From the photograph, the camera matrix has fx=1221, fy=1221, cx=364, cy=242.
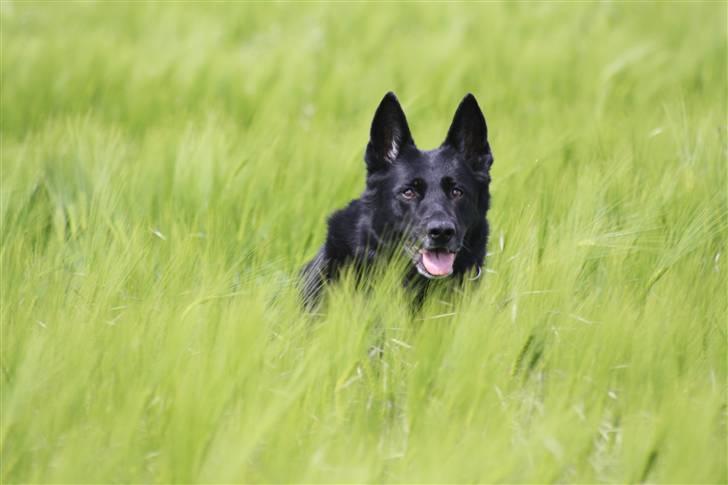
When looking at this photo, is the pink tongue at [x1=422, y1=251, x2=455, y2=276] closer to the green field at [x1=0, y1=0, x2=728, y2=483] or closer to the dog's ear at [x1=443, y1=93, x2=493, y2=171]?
the green field at [x1=0, y1=0, x2=728, y2=483]

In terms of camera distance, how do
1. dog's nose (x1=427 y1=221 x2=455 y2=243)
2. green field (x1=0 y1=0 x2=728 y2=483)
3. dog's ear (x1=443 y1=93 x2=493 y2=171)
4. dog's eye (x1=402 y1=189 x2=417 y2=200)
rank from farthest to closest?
dog's ear (x1=443 y1=93 x2=493 y2=171)
dog's eye (x1=402 y1=189 x2=417 y2=200)
dog's nose (x1=427 y1=221 x2=455 y2=243)
green field (x1=0 y1=0 x2=728 y2=483)

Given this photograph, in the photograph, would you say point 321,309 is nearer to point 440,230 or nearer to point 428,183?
point 440,230

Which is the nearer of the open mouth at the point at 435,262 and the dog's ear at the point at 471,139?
the open mouth at the point at 435,262

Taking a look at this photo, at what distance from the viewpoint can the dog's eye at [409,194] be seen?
449 centimetres

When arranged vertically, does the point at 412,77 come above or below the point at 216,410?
above

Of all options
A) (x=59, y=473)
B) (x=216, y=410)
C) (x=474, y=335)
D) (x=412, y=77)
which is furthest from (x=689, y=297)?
(x=412, y=77)

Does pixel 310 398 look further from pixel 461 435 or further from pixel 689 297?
pixel 689 297

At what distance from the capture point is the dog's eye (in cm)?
449

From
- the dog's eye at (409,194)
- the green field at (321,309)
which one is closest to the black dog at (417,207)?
the dog's eye at (409,194)

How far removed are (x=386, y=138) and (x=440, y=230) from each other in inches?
22.5

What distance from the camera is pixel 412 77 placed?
7570 mm

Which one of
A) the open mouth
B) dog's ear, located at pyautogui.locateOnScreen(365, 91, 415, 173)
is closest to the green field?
the open mouth

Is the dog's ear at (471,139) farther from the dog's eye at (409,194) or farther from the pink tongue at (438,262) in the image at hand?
the pink tongue at (438,262)

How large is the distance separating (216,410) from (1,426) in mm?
466
